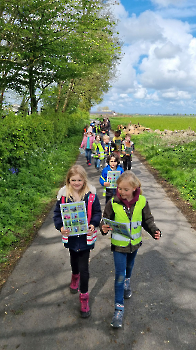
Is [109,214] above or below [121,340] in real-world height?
above

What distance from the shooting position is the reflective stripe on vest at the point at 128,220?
117 inches

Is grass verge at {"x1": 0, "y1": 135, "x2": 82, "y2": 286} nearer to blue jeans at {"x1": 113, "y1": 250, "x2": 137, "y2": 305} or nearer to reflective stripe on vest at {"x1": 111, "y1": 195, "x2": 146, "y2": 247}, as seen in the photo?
blue jeans at {"x1": 113, "y1": 250, "x2": 137, "y2": 305}

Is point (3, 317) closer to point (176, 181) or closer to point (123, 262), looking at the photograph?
point (123, 262)

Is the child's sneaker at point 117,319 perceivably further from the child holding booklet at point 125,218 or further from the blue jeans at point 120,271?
the blue jeans at point 120,271

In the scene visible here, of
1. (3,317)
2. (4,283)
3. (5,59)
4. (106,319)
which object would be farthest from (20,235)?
(5,59)

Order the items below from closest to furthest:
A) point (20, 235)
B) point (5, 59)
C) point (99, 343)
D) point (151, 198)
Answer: point (99, 343) < point (20, 235) < point (151, 198) < point (5, 59)

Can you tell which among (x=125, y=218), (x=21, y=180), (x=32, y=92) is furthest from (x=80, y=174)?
(x=32, y=92)

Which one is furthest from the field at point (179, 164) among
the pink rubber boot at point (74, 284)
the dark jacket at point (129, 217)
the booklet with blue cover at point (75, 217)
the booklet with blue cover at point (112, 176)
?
the booklet with blue cover at point (75, 217)

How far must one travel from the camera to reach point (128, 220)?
2975 mm

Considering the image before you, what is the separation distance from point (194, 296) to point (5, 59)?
10.6m

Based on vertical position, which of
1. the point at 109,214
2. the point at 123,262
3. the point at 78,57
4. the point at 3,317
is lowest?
the point at 3,317

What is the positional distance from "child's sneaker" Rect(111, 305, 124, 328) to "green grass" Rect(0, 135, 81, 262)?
7.64ft

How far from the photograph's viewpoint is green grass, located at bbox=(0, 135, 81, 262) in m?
5.30

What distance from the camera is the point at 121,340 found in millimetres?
2846
